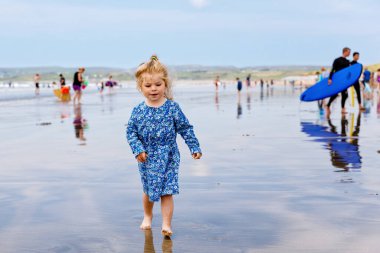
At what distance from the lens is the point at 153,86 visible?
200 inches

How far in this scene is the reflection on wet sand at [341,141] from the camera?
8734mm

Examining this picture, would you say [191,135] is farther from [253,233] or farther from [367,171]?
[367,171]

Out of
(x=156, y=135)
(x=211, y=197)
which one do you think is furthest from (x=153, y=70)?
(x=211, y=197)

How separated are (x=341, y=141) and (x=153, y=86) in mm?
7175

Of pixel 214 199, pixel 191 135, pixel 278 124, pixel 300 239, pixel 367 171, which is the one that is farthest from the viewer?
pixel 278 124

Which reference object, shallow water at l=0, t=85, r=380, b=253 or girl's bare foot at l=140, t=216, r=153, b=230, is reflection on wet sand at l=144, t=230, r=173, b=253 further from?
girl's bare foot at l=140, t=216, r=153, b=230

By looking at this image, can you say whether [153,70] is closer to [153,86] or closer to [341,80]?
[153,86]

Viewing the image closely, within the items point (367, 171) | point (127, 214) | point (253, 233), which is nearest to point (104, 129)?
point (367, 171)

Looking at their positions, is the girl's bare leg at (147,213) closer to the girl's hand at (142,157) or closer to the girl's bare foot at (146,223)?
the girl's bare foot at (146,223)

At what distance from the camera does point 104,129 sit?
1471 centimetres

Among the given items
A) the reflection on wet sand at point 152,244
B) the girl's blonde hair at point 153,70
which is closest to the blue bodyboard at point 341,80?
the girl's blonde hair at point 153,70

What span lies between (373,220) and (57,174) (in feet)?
14.6

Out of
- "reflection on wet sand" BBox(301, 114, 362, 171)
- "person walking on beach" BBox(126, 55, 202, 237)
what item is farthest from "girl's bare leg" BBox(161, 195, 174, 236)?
"reflection on wet sand" BBox(301, 114, 362, 171)

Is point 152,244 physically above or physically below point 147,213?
below
